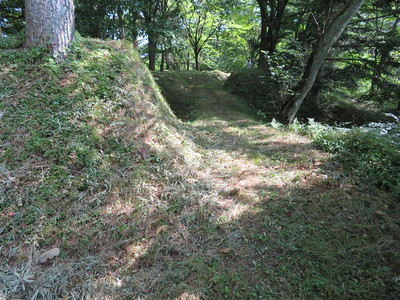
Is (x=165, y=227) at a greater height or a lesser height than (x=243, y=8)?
lesser

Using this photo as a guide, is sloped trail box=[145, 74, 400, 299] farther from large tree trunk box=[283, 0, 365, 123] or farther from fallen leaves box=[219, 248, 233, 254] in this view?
large tree trunk box=[283, 0, 365, 123]

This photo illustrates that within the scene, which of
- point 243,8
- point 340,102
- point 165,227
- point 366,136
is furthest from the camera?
point 243,8

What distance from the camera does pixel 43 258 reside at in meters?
2.02

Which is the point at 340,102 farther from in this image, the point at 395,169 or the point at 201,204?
the point at 201,204

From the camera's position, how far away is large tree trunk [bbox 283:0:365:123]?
5734 millimetres

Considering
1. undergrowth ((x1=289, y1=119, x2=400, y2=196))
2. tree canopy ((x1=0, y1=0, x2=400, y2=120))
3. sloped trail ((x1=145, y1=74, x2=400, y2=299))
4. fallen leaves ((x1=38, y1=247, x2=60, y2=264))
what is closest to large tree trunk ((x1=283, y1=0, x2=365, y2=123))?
tree canopy ((x1=0, y1=0, x2=400, y2=120))

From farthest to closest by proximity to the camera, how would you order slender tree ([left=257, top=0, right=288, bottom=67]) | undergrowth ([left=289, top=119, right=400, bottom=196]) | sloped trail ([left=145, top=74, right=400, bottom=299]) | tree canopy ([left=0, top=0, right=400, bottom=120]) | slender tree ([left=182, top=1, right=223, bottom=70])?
slender tree ([left=182, top=1, right=223, bottom=70]), slender tree ([left=257, top=0, right=288, bottom=67]), tree canopy ([left=0, top=0, right=400, bottom=120]), undergrowth ([left=289, top=119, right=400, bottom=196]), sloped trail ([left=145, top=74, right=400, bottom=299])

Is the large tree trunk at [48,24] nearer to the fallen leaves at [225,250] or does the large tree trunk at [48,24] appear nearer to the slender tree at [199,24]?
the fallen leaves at [225,250]

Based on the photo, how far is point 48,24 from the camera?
146 inches

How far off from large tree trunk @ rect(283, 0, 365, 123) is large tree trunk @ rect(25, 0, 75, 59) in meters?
6.84

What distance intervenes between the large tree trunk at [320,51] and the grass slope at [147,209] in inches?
142

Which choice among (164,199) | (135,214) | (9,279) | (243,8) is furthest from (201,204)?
(243,8)

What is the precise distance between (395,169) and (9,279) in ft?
16.7

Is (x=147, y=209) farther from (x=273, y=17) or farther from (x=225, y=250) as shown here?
(x=273, y=17)
